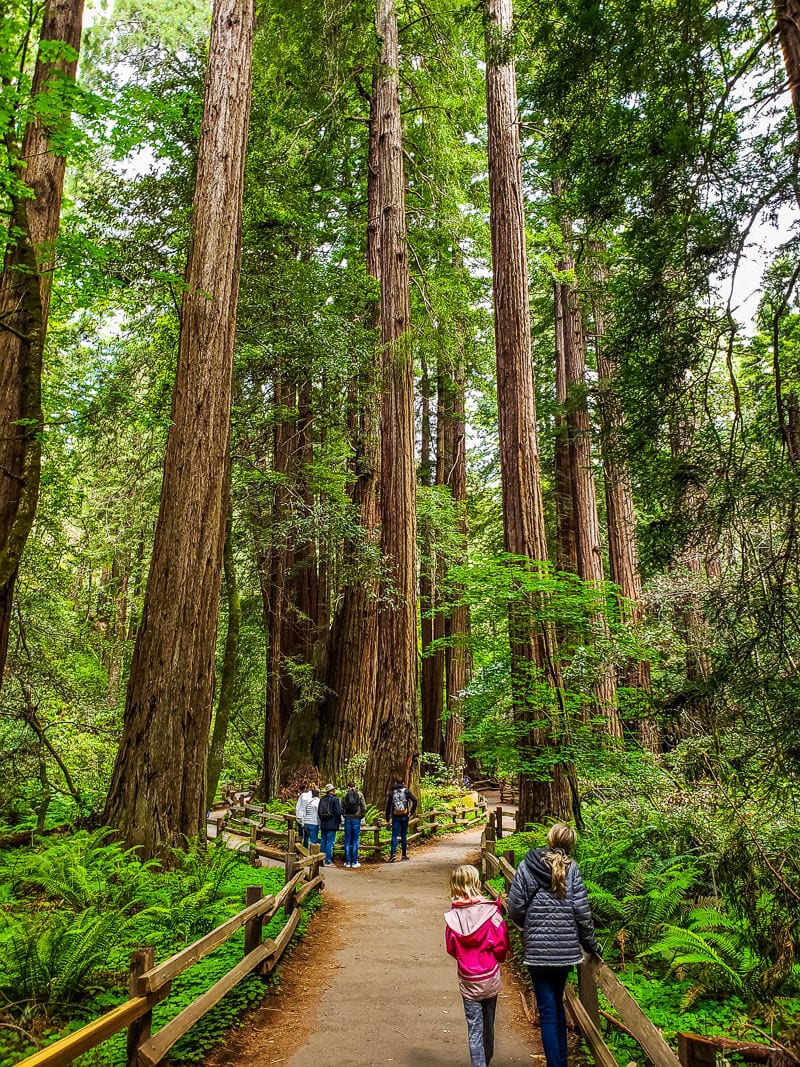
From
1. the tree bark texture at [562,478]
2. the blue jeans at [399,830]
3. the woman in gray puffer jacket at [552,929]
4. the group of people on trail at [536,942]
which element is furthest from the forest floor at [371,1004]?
the tree bark texture at [562,478]

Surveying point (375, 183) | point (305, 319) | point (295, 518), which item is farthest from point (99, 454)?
point (375, 183)

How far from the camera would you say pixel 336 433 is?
15461mm

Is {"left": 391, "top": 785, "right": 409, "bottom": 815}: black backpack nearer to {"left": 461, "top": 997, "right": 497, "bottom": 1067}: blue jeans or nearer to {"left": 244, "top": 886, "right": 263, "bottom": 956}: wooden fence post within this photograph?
{"left": 244, "top": 886, "right": 263, "bottom": 956}: wooden fence post

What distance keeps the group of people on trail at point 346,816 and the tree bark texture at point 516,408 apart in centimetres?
315

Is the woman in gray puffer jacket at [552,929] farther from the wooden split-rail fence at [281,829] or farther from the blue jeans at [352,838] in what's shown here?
the blue jeans at [352,838]

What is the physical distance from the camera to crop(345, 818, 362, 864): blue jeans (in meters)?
12.3

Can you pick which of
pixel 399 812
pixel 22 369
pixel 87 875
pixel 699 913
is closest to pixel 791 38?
pixel 699 913

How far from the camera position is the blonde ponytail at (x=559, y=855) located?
4.17m

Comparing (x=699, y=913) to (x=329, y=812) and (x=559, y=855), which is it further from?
(x=329, y=812)

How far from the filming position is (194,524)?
7.90 meters

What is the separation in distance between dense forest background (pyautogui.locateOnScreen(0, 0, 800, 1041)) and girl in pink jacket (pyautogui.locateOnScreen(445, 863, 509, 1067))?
174cm

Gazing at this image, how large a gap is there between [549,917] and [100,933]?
9.88 ft

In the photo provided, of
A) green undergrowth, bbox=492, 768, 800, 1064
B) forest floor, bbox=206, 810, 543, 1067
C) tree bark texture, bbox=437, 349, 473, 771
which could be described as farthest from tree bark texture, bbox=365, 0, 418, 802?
tree bark texture, bbox=437, 349, 473, 771

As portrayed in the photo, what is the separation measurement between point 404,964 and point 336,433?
430 inches
